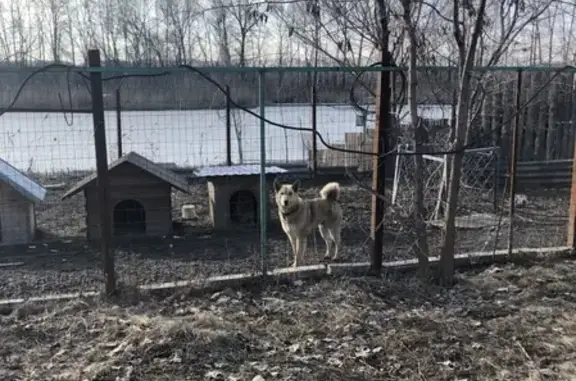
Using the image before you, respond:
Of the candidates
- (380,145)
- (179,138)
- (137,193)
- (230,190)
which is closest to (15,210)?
(137,193)

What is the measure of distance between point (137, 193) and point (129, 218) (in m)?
0.72

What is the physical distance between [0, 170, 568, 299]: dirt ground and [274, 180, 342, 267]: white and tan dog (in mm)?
226

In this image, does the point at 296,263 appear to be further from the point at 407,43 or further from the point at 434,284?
the point at 407,43

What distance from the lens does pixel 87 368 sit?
342cm

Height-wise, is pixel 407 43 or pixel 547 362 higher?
pixel 407 43

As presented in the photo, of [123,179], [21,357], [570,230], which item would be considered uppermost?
[123,179]

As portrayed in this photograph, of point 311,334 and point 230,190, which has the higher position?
point 230,190

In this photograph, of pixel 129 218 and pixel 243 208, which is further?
pixel 243 208

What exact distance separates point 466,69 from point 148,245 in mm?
4208

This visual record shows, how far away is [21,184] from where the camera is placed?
6922mm

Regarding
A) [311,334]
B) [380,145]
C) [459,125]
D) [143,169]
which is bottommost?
[311,334]

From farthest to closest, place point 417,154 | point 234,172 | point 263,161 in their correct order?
point 234,172 → point 263,161 → point 417,154

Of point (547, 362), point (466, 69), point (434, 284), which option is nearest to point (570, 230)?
point (434, 284)

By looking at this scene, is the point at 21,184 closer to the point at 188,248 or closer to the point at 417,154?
the point at 188,248
